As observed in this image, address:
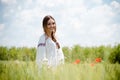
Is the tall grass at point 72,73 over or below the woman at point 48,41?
below

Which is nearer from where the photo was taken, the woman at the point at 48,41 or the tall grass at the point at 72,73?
the tall grass at the point at 72,73

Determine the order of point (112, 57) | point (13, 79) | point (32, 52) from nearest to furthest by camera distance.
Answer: point (13, 79) < point (112, 57) < point (32, 52)

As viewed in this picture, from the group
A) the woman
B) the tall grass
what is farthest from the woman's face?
the tall grass

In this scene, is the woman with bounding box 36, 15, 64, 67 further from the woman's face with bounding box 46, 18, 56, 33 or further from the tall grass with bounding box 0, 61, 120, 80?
the tall grass with bounding box 0, 61, 120, 80

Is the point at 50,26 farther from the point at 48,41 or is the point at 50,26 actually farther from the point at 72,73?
the point at 72,73

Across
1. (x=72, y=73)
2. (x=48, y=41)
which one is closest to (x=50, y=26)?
(x=48, y=41)

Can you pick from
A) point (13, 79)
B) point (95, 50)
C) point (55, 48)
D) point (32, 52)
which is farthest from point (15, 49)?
point (13, 79)

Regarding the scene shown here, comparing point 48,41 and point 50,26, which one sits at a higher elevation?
point 50,26

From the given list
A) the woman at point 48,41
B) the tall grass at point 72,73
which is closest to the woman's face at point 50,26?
the woman at point 48,41

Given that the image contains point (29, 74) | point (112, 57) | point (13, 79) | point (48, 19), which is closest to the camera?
point (29, 74)

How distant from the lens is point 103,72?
1692 mm

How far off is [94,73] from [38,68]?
1.75 ft

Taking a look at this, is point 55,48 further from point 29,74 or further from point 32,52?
point 32,52

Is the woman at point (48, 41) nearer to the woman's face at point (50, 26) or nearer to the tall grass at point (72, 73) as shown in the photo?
the woman's face at point (50, 26)
